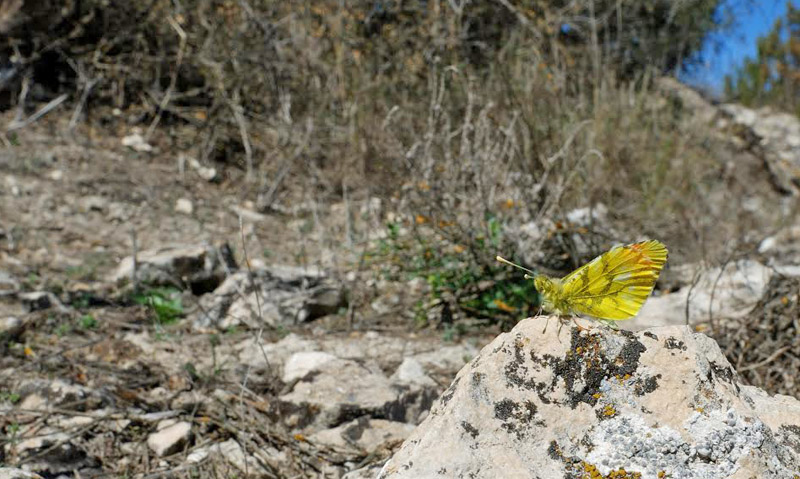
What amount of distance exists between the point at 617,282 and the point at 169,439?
150 cm

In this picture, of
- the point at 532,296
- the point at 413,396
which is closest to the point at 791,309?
the point at 532,296

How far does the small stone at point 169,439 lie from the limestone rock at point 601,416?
1.12 m

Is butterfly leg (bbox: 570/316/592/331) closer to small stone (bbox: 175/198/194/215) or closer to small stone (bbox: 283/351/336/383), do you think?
small stone (bbox: 283/351/336/383)

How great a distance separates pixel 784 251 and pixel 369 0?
4171mm

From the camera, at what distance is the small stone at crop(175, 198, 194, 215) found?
4797mm

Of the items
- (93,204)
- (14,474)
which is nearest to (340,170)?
(93,204)

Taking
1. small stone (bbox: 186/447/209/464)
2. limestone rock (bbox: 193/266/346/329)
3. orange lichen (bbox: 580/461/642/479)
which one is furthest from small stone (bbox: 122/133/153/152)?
orange lichen (bbox: 580/461/642/479)

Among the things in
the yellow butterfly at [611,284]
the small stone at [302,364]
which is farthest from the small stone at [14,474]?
the yellow butterfly at [611,284]

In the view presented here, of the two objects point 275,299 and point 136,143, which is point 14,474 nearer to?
point 275,299

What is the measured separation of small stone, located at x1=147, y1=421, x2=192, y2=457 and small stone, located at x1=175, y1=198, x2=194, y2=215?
108 inches

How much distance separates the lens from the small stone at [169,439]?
2156mm

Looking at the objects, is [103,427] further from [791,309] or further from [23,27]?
[23,27]

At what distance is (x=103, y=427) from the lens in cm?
227

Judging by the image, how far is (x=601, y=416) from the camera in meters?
1.29
